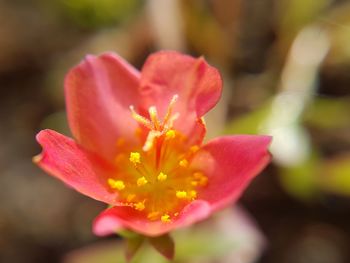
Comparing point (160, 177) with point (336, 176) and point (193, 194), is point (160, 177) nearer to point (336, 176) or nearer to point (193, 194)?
point (193, 194)

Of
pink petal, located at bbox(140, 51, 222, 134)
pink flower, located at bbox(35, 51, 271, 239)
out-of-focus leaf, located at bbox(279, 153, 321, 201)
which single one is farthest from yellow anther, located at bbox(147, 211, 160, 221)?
out-of-focus leaf, located at bbox(279, 153, 321, 201)

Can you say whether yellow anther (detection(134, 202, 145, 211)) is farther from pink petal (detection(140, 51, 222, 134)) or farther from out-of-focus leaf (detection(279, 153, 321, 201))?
out-of-focus leaf (detection(279, 153, 321, 201))

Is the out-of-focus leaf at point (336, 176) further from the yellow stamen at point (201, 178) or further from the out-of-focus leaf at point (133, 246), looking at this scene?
the out-of-focus leaf at point (133, 246)

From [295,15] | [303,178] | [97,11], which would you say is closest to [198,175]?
[303,178]

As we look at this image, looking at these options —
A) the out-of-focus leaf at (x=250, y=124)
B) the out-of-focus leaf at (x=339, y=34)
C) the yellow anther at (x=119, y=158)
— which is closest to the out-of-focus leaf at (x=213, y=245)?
the out-of-focus leaf at (x=250, y=124)

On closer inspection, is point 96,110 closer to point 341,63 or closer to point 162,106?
point 162,106

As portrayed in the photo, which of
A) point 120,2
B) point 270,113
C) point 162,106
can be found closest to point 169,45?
point 120,2
